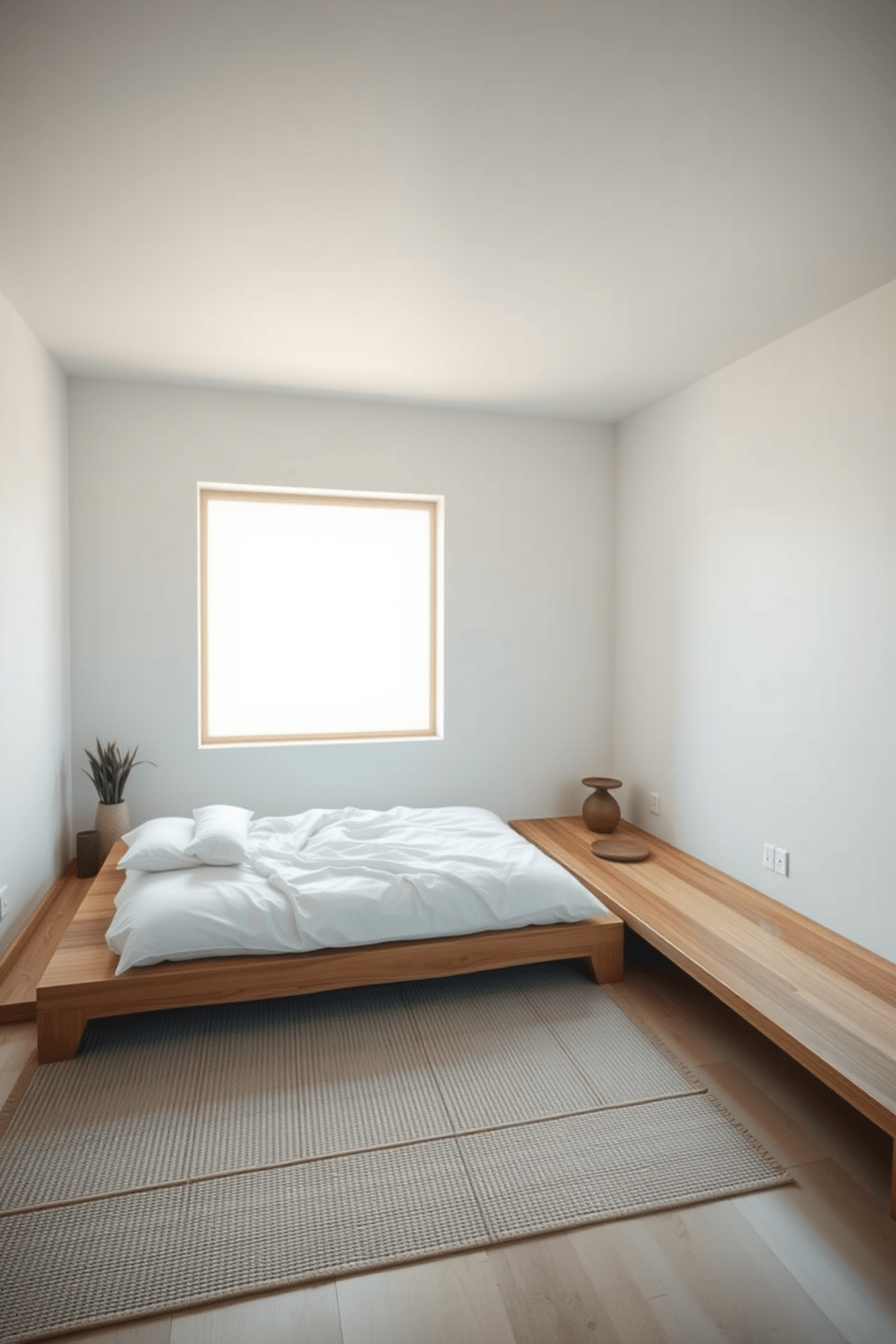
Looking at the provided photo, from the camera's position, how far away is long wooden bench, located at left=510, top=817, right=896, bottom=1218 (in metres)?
1.95

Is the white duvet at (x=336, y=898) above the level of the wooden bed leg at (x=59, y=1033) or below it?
above

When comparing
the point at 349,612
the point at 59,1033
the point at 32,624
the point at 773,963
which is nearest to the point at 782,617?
the point at 773,963

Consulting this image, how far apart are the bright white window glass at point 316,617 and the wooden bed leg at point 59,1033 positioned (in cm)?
198

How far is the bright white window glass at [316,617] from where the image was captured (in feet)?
13.9

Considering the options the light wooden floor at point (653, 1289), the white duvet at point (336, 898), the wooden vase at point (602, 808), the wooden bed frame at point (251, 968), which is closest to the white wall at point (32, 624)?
the wooden bed frame at point (251, 968)

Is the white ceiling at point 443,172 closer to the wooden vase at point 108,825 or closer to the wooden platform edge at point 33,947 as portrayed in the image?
the wooden vase at point 108,825

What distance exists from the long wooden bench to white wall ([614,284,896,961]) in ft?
0.56

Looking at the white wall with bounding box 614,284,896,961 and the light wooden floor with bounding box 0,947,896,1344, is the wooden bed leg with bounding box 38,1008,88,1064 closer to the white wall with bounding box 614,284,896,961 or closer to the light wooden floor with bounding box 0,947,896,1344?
the light wooden floor with bounding box 0,947,896,1344

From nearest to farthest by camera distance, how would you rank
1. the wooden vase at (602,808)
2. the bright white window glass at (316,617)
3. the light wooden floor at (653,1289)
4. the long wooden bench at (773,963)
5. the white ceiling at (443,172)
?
the light wooden floor at (653,1289), the white ceiling at (443,172), the long wooden bench at (773,963), the wooden vase at (602,808), the bright white window glass at (316,617)

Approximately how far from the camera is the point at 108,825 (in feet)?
12.3

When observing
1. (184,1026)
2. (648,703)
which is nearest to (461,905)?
(184,1026)

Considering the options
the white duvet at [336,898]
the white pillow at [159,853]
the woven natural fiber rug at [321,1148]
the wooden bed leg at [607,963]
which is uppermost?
the white pillow at [159,853]

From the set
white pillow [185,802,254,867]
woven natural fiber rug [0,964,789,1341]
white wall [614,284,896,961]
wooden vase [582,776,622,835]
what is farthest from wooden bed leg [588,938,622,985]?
white pillow [185,802,254,867]

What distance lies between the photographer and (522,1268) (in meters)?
1.62
